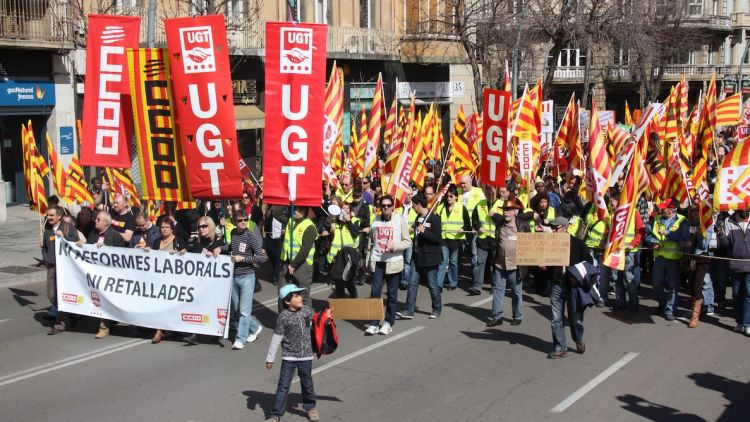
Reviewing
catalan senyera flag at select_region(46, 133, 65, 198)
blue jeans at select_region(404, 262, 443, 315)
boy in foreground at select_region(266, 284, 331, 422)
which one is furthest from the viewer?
catalan senyera flag at select_region(46, 133, 65, 198)

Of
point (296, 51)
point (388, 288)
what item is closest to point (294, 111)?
point (296, 51)

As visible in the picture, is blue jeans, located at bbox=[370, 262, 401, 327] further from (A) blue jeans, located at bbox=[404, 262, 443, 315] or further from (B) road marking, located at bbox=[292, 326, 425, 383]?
(A) blue jeans, located at bbox=[404, 262, 443, 315]

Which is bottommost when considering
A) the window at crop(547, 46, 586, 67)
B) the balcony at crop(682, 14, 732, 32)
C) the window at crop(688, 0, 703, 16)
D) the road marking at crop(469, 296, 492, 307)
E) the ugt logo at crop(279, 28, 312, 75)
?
the road marking at crop(469, 296, 492, 307)

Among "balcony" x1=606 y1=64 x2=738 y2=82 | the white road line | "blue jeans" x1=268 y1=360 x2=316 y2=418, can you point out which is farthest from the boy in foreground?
"balcony" x1=606 y1=64 x2=738 y2=82

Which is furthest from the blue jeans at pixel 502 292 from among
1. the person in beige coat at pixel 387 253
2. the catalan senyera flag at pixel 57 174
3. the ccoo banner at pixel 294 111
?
the catalan senyera flag at pixel 57 174

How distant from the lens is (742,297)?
11750 millimetres

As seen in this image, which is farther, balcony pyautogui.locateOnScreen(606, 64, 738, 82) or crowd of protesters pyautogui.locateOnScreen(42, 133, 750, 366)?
balcony pyautogui.locateOnScreen(606, 64, 738, 82)

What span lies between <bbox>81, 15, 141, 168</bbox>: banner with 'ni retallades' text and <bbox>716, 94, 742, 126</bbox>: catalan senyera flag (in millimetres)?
13683

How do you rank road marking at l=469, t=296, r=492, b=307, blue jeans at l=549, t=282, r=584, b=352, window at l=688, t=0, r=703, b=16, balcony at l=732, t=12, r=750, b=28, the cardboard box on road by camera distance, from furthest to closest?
balcony at l=732, t=12, r=750, b=28
window at l=688, t=0, r=703, b=16
road marking at l=469, t=296, r=492, b=307
the cardboard box on road
blue jeans at l=549, t=282, r=584, b=352

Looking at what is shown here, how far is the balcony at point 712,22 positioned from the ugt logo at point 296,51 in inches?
1916

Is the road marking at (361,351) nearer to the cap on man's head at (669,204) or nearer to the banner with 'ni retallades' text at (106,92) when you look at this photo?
the cap on man's head at (669,204)

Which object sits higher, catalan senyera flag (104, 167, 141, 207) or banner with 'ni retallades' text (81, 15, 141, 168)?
banner with 'ni retallades' text (81, 15, 141, 168)

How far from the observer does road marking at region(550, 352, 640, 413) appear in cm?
883

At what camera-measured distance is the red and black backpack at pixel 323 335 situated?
8.27 metres
